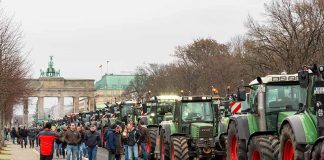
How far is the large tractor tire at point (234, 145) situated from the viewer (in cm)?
1716

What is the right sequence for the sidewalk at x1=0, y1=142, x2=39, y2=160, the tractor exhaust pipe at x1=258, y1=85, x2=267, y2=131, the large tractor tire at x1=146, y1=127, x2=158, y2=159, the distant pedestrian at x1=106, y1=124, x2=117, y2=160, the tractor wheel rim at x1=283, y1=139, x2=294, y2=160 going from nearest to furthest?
the tractor wheel rim at x1=283, y1=139, x2=294, y2=160
the tractor exhaust pipe at x1=258, y1=85, x2=267, y2=131
the distant pedestrian at x1=106, y1=124, x2=117, y2=160
the large tractor tire at x1=146, y1=127, x2=158, y2=159
the sidewalk at x1=0, y1=142, x2=39, y2=160

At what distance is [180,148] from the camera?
2220cm

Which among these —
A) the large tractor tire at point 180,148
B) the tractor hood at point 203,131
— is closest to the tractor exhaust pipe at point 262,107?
the large tractor tire at point 180,148

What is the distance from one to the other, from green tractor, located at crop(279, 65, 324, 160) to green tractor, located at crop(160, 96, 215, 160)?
923cm

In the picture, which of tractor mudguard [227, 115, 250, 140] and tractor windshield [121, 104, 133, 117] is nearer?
tractor mudguard [227, 115, 250, 140]

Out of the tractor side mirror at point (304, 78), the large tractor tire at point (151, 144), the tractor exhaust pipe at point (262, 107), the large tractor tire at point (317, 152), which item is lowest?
the large tractor tire at point (151, 144)

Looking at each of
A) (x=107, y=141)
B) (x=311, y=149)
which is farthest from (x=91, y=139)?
(x=311, y=149)

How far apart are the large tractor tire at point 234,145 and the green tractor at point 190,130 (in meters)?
3.52

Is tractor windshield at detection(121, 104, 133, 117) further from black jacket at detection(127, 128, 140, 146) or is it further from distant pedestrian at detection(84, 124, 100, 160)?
black jacket at detection(127, 128, 140, 146)

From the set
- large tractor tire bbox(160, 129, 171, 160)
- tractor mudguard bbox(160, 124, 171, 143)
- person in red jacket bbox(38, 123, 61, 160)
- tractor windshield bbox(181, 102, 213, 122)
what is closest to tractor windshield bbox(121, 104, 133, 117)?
large tractor tire bbox(160, 129, 171, 160)

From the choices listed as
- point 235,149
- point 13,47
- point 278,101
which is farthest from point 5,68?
point 278,101

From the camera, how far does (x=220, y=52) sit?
78.1 metres

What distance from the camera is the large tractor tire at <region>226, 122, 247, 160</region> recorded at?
17.2m

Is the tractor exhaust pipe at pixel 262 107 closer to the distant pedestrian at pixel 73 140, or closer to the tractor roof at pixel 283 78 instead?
the tractor roof at pixel 283 78
